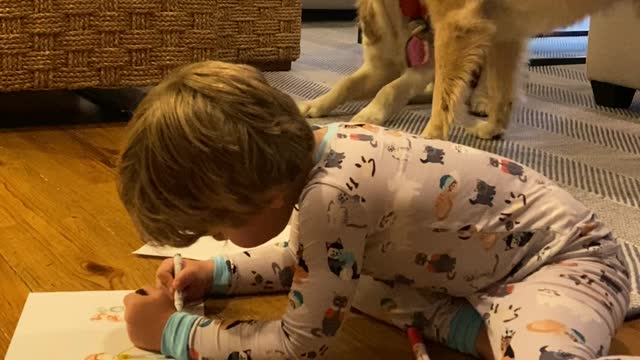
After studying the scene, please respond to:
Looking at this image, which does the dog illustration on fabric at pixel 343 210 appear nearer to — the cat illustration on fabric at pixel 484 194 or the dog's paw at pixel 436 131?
the cat illustration on fabric at pixel 484 194

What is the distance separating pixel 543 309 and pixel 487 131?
43.5 inches

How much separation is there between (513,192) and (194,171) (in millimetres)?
373

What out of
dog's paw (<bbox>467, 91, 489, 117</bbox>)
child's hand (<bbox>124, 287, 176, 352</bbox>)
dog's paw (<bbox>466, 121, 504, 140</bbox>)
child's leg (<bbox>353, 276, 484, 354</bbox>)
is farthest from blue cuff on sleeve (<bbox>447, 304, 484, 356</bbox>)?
dog's paw (<bbox>467, 91, 489, 117</bbox>)

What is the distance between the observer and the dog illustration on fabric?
0.79 meters

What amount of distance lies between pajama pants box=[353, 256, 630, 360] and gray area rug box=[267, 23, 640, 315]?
168 millimetres

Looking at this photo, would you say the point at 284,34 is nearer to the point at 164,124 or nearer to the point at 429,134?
the point at 429,134

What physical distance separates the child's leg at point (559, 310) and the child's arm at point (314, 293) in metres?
0.17

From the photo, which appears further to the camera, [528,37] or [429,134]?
[528,37]

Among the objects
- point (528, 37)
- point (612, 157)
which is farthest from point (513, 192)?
point (528, 37)

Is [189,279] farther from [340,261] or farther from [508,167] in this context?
[508,167]

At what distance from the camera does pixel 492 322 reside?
0.85m

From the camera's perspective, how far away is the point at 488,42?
170 centimetres

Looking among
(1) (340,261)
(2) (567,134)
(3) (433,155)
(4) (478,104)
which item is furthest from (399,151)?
(4) (478,104)

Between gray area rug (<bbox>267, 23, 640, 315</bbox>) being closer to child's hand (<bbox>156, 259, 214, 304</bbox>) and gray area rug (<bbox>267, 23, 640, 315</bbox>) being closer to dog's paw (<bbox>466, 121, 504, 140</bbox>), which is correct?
dog's paw (<bbox>466, 121, 504, 140</bbox>)
